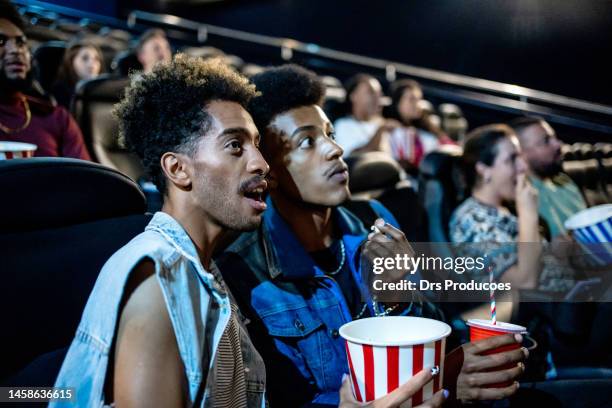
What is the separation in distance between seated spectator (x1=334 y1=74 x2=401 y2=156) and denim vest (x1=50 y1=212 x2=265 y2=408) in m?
3.73

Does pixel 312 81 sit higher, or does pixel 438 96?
pixel 438 96

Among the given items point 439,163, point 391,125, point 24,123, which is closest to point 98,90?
point 24,123

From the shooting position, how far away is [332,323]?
4.23 feet

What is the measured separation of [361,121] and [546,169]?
209 cm

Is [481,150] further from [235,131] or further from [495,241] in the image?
[235,131]

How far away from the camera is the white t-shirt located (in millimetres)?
4625

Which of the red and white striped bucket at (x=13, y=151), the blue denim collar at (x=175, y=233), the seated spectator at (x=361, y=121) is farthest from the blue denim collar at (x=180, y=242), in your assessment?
the seated spectator at (x=361, y=121)

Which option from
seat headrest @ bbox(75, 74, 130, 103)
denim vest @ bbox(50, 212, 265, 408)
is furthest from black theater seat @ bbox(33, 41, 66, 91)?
denim vest @ bbox(50, 212, 265, 408)

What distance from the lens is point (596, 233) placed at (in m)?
1.87

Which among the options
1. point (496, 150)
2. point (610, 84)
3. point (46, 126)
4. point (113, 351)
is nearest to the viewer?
point (113, 351)

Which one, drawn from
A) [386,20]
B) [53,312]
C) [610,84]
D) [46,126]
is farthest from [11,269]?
[386,20]

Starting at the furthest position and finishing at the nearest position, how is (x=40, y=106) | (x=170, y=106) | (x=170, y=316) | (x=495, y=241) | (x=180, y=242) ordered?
(x=40, y=106), (x=495, y=241), (x=170, y=106), (x=180, y=242), (x=170, y=316)

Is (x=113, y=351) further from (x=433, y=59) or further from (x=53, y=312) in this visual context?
(x=433, y=59)

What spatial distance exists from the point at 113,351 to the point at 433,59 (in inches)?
237
